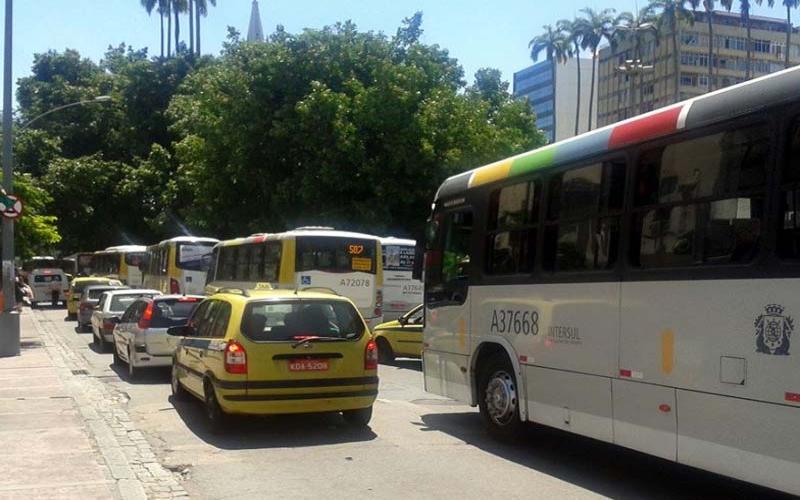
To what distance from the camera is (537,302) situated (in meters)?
9.16

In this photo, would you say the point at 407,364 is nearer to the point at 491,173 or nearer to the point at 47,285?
the point at 491,173

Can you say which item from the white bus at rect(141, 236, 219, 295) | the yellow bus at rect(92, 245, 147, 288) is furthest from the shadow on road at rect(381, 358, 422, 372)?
the yellow bus at rect(92, 245, 147, 288)

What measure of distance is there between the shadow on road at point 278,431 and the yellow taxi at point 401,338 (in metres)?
7.02

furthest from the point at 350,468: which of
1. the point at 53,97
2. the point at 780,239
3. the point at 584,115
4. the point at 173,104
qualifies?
the point at 584,115

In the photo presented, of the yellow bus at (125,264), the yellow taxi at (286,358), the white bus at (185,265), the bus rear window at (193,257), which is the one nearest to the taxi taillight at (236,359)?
the yellow taxi at (286,358)

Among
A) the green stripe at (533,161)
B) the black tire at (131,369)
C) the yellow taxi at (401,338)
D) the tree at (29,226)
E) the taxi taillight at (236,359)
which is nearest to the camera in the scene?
the green stripe at (533,161)

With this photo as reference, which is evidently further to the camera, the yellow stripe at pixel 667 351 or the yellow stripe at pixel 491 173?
the yellow stripe at pixel 491 173

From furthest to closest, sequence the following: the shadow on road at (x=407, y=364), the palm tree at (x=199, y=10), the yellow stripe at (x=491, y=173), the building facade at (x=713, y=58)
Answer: the building facade at (x=713, y=58) → the palm tree at (x=199, y=10) → the shadow on road at (x=407, y=364) → the yellow stripe at (x=491, y=173)

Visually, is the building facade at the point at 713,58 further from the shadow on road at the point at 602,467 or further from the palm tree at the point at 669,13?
the shadow on road at the point at 602,467

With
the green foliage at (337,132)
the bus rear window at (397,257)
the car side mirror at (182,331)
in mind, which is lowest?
the car side mirror at (182,331)

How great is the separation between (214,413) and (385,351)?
9.23 m

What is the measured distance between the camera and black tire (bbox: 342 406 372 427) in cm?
1075

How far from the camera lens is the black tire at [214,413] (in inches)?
404

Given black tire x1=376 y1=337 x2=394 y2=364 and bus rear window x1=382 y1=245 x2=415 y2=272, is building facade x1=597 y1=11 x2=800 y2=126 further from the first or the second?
black tire x1=376 y1=337 x2=394 y2=364
